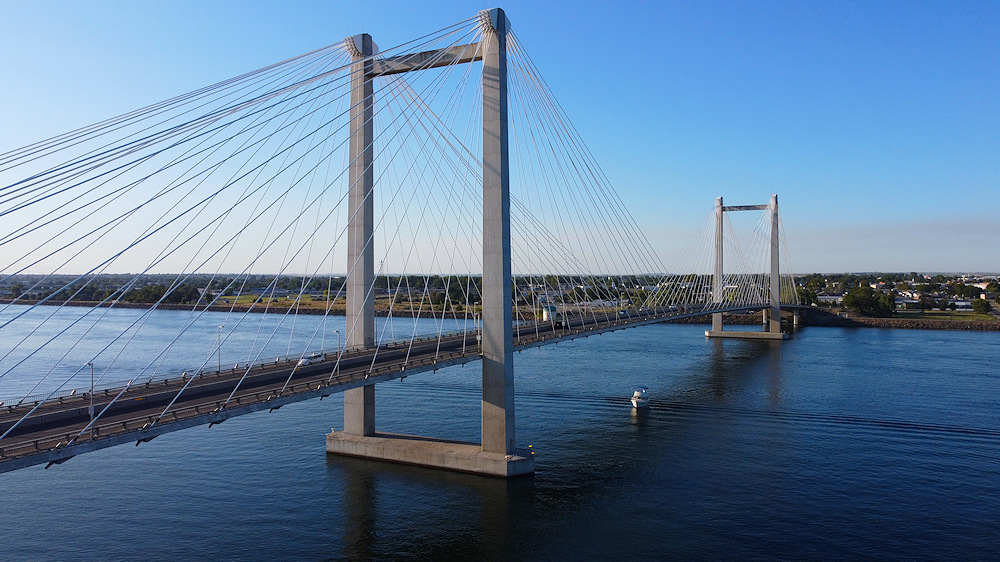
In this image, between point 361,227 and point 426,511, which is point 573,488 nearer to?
point 426,511

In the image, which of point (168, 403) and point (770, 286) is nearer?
point (168, 403)

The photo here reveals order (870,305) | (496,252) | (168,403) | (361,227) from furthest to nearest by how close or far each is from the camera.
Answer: (870,305) → (361,227) → (496,252) → (168,403)

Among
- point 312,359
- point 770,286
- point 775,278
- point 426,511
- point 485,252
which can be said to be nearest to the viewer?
point 426,511

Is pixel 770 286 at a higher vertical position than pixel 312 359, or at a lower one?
higher

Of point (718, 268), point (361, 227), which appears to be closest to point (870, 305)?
point (718, 268)

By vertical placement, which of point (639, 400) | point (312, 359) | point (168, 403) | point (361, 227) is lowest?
point (639, 400)

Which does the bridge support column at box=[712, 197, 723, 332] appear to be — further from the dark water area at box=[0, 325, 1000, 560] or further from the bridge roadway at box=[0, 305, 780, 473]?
the bridge roadway at box=[0, 305, 780, 473]

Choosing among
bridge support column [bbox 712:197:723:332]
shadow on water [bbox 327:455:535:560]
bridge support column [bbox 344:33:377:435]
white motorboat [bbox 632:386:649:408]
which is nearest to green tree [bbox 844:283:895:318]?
bridge support column [bbox 712:197:723:332]

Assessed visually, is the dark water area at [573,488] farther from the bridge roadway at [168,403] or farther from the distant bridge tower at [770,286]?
the distant bridge tower at [770,286]
